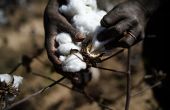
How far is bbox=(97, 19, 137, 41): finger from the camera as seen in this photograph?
1898 millimetres

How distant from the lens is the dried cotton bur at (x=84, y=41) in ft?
6.21

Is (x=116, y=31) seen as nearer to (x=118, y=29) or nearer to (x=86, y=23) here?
(x=118, y=29)

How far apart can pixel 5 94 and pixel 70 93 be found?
1.77m

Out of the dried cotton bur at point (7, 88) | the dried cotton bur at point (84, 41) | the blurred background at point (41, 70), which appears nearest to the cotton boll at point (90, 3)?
the dried cotton bur at point (84, 41)

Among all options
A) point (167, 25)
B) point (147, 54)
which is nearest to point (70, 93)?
point (147, 54)

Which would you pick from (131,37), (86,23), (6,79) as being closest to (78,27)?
(86,23)

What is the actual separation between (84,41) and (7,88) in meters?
0.41

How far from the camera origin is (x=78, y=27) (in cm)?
199

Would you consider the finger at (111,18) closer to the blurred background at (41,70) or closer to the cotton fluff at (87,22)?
the cotton fluff at (87,22)

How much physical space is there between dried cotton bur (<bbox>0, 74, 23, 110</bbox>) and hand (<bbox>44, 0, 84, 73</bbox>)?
198 millimetres

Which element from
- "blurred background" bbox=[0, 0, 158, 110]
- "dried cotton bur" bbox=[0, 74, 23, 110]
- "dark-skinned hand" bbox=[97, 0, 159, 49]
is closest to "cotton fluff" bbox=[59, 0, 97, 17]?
"dark-skinned hand" bbox=[97, 0, 159, 49]

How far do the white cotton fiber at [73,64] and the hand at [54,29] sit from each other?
4 cm

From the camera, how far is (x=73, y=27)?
199 cm

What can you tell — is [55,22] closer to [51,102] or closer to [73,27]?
[73,27]
